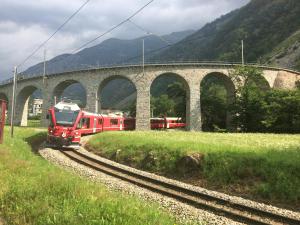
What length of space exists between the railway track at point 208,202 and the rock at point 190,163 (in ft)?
7.50

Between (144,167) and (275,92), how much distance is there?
85.6 ft

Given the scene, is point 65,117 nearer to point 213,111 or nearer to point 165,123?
point 213,111

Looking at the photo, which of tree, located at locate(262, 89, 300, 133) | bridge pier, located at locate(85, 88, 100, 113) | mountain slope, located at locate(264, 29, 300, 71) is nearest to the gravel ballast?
tree, located at locate(262, 89, 300, 133)

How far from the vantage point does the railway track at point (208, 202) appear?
34.5ft

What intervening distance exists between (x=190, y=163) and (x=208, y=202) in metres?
5.15

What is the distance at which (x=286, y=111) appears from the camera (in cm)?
3891

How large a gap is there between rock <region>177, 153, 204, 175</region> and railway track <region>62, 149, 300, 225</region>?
2.29 m

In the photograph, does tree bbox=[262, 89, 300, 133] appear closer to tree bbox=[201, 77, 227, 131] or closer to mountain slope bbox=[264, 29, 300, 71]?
tree bbox=[201, 77, 227, 131]

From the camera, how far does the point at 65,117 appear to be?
2727 cm

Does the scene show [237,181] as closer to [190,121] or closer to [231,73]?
[190,121]

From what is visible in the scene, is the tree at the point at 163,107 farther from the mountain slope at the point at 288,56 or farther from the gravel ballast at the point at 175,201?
the gravel ballast at the point at 175,201

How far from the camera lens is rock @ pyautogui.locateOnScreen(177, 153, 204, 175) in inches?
683

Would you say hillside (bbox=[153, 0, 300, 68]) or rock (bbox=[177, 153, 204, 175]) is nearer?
rock (bbox=[177, 153, 204, 175])

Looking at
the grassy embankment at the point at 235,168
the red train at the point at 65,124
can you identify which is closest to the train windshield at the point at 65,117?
the red train at the point at 65,124
